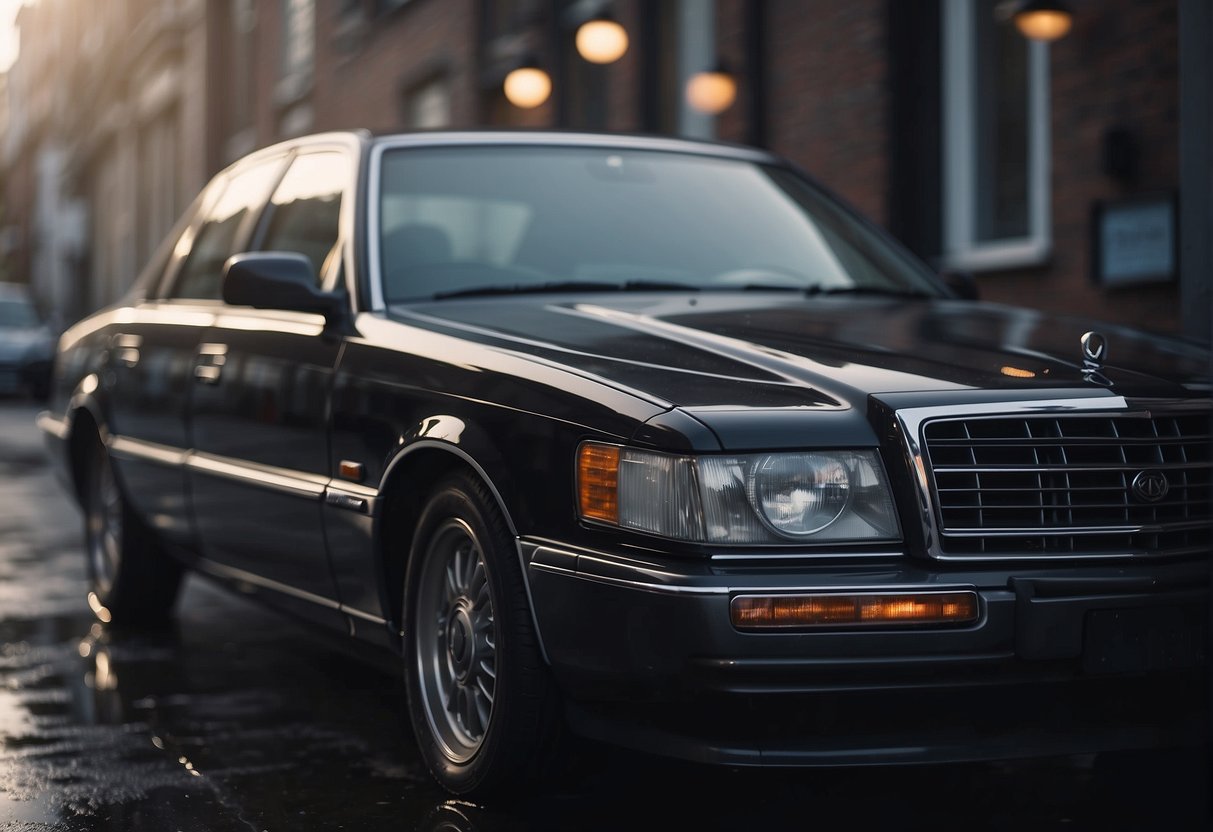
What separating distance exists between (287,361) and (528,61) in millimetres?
9901

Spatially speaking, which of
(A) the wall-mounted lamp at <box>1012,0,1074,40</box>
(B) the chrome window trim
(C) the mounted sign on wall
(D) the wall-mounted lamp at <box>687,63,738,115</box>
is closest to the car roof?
(B) the chrome window trim

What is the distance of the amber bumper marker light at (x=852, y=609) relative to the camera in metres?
3.20

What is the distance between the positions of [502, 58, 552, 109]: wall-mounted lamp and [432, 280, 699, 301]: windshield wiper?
9.77m

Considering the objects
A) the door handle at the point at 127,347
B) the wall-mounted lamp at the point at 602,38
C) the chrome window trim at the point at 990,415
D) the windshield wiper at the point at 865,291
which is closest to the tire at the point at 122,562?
the door handle at the point at 127,347

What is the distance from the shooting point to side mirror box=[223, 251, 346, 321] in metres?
4.71

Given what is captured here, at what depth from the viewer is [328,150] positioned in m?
5.48

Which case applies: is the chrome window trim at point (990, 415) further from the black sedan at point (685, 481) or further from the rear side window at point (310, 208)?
the rear side window at point (310, 208)

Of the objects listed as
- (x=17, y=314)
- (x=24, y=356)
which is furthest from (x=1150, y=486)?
(x=17, y=314)

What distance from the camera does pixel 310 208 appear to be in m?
5.43

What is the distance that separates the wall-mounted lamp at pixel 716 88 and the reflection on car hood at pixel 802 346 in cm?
755

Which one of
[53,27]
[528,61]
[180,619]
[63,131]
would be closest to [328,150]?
[180,619]

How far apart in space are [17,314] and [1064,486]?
2679cm

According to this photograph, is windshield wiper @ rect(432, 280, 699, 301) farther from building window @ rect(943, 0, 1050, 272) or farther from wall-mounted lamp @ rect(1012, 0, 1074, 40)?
building window @ rect(943, 0, 1050, 272)

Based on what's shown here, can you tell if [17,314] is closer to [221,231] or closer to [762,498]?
[221,231]
